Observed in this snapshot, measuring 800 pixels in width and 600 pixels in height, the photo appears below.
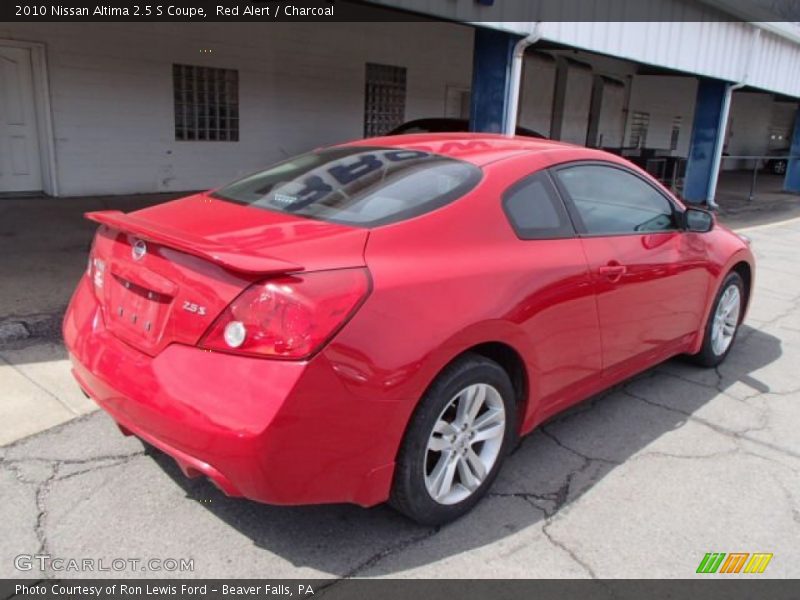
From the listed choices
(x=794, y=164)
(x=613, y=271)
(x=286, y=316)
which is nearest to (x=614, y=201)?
(x=613, y=271)

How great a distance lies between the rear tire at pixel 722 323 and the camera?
15.4ft

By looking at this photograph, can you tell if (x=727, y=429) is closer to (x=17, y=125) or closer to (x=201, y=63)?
(x=17, y=125)

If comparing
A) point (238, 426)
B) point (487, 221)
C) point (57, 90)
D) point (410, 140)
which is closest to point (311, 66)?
point (57, 90)

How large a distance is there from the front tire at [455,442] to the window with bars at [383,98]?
39.4 ft

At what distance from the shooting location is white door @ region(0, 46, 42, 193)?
9602 millimetres

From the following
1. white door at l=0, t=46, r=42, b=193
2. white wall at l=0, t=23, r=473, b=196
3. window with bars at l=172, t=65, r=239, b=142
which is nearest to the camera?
white door at l=0, t=46, r=42, b=193

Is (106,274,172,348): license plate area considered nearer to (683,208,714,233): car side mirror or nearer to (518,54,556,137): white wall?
(683,208,714,233): car side mirror

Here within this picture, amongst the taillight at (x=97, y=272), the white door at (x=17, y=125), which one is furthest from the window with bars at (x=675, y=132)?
the taillight at (x=97, y=272)

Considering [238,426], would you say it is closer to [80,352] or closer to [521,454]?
[80,352]

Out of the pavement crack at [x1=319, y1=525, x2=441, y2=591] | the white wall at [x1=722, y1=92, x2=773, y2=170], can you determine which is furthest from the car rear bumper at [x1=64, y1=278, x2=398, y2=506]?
the white wall at [x1=722, y1=92, x2=773, y2=170]

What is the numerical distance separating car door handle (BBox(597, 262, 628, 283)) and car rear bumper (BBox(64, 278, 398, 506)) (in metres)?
1.56

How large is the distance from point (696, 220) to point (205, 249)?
319 cm

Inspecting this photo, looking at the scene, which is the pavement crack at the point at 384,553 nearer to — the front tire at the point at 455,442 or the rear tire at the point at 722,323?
the front tire at the point at 455,442

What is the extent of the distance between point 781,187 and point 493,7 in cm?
1846
